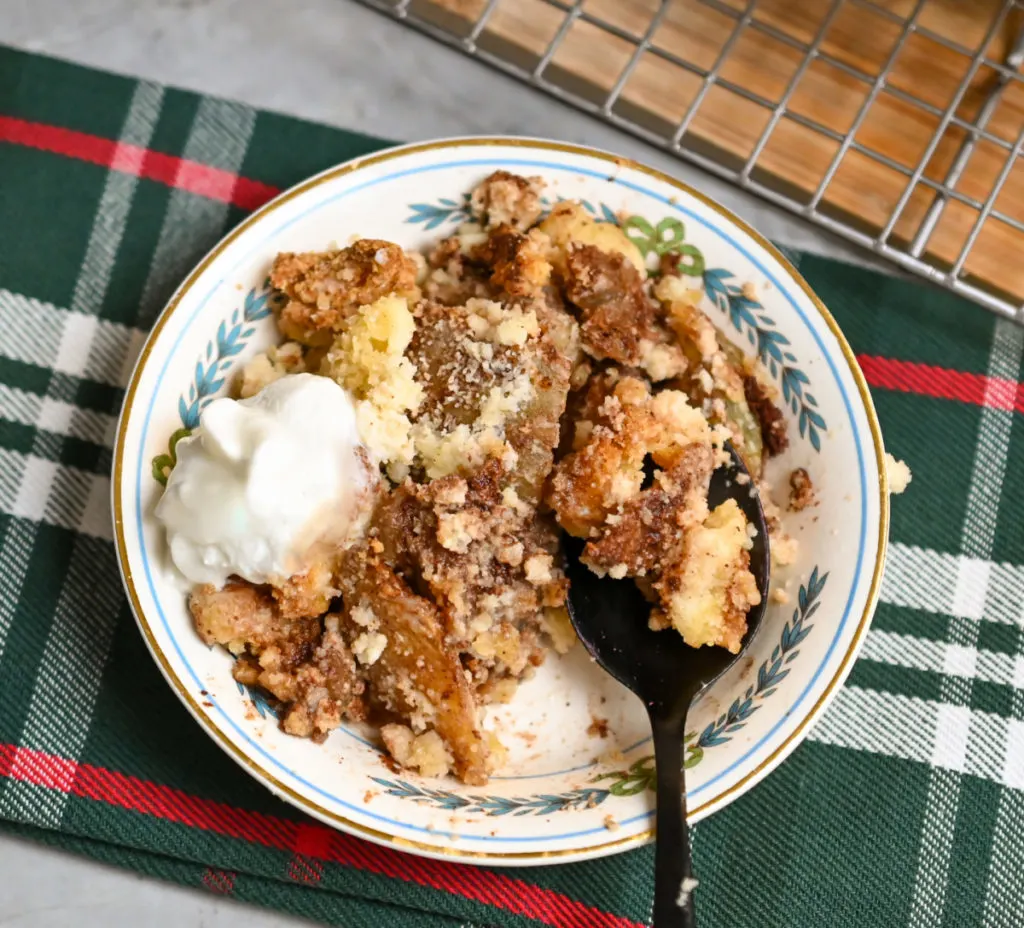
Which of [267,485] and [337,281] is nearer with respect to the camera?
[267,485]

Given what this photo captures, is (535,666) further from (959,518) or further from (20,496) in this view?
(20,496)

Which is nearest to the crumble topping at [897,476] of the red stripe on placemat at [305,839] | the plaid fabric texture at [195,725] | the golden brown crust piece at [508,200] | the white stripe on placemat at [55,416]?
the plaid fabric texture at [195,725]

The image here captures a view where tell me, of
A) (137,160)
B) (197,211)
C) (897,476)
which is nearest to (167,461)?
(197,211)

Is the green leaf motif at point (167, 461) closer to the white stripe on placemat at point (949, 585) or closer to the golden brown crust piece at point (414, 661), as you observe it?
the golden brown crust piece at point (414, 661)

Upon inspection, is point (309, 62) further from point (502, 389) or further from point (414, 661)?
point (414, 661)

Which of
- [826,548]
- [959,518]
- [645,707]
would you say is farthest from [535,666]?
[959,518]

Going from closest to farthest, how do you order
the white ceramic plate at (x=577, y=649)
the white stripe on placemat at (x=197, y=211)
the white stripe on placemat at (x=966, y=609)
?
1. the white ceramic plate at (x=577, y=649)
2. the white stripe on placemat at (x=966, y=609)
3. the white stripe on placemat at (x=197, y=211)

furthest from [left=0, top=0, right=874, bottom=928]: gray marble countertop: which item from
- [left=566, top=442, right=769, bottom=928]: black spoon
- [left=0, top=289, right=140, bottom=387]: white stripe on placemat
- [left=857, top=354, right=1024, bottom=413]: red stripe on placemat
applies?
[left=566, top=442, right=769, bottom=928]: black spoon

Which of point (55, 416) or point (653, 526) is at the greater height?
point (653, 526)
